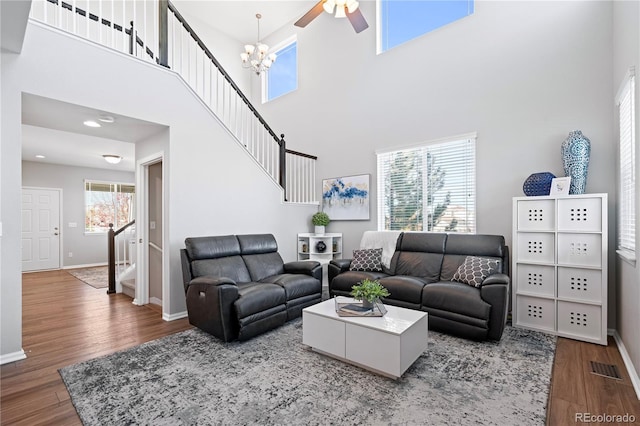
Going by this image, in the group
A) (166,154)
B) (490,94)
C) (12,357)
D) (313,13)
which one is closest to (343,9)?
(313,13)

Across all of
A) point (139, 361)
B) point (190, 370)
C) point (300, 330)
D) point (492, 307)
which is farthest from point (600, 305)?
point (139, 361)

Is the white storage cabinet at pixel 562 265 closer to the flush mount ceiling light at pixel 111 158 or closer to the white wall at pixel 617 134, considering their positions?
the white wall at pixel 617 134

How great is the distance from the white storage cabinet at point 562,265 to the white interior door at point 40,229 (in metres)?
9.74

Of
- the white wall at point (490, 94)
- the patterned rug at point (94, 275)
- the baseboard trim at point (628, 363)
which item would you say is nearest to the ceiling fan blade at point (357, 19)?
the white wall at point (490, 94)

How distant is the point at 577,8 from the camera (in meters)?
3.43

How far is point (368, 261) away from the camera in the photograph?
14.2 ft

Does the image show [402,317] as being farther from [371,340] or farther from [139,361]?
[139,361]

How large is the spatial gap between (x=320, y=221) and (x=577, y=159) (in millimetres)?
3564

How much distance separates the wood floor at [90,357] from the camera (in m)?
1.98

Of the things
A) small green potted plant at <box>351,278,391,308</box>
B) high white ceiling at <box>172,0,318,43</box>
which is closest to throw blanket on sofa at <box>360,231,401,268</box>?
small green potted plant at <box>351,278,391,308</box>

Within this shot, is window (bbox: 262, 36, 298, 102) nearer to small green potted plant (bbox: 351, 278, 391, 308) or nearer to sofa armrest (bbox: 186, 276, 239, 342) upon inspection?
sofa armrest (bbox: 186, 276, 239, 342)

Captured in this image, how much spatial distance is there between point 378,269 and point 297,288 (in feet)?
4.06

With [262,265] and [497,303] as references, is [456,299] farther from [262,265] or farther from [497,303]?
[262,265]

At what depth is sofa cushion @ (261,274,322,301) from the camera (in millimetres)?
3559
